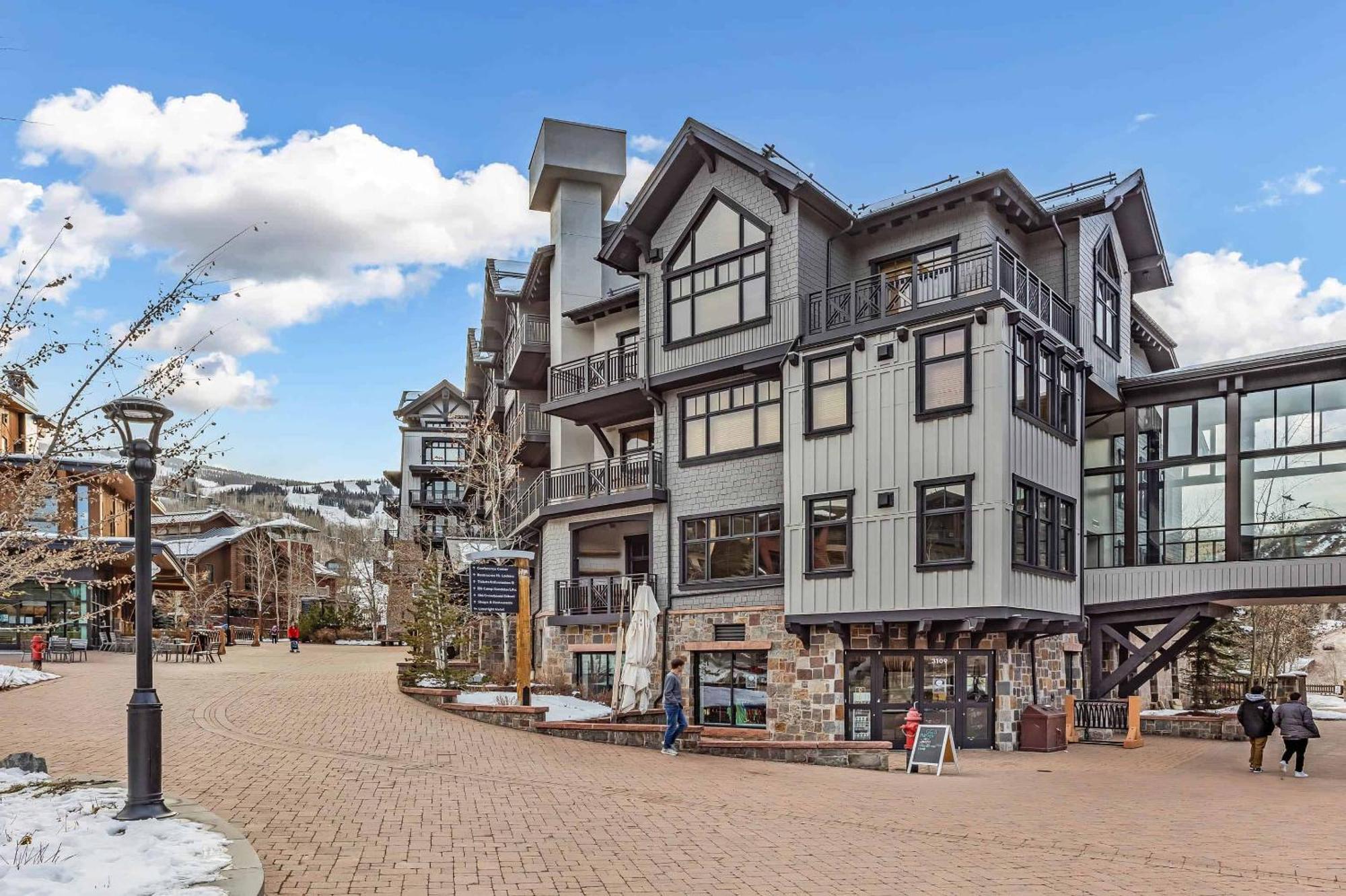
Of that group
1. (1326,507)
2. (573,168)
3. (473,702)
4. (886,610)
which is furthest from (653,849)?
(573,168)

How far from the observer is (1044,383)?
21.7 m

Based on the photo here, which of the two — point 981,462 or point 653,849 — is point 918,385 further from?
point 653,849

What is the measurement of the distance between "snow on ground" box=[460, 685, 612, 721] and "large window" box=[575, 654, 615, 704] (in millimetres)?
2384

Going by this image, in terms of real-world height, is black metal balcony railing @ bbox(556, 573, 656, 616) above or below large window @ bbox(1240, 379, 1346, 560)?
below

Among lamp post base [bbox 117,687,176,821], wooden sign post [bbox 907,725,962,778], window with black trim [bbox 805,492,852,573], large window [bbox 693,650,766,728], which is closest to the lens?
lamp post base [bbox 117,687,176,821]

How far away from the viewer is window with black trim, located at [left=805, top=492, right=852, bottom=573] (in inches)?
853

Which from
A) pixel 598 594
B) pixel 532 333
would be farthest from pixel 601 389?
pixel 532 333

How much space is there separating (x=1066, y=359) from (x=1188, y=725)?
913 cm

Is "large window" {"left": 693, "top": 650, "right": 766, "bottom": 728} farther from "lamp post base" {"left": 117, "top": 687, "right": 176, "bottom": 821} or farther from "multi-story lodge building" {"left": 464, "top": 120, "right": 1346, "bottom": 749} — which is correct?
"lamp post base" {"left": 117, "top": 687, "right": 176, "bottom": 821}

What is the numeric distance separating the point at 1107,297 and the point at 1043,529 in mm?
7114

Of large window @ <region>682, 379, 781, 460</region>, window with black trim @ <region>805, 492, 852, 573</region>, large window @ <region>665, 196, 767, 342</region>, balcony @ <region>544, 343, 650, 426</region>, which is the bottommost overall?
window with black trim @ <region>805, 492, 852, 573</region>

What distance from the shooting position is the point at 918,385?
20.8m

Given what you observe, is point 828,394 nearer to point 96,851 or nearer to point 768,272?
point 768,272

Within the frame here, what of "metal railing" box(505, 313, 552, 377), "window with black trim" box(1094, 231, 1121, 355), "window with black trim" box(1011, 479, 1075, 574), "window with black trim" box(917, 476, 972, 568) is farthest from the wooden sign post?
"metal railing" box(505, 313, 552, 377)
